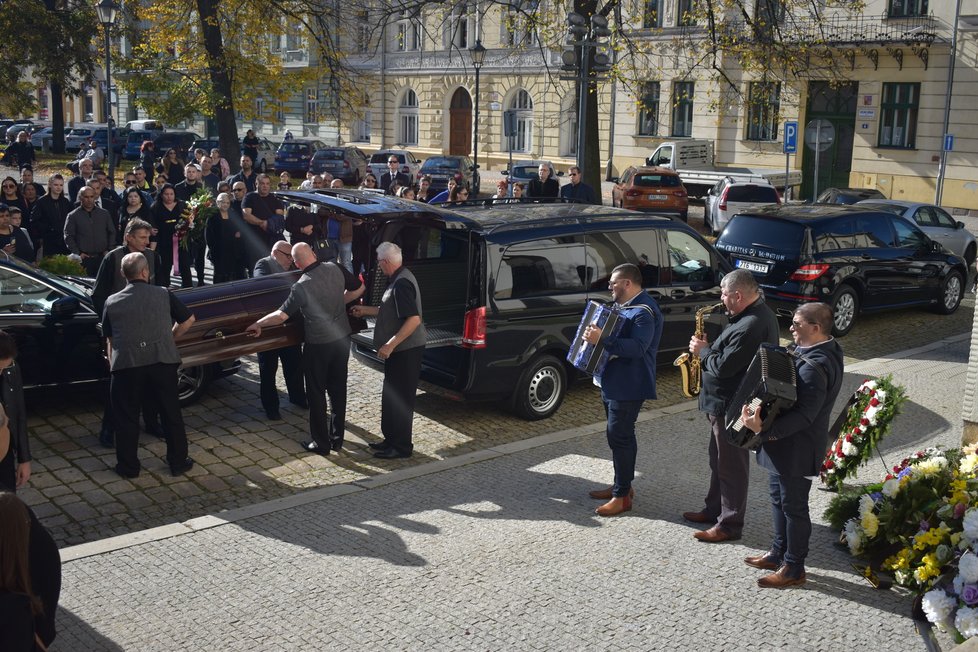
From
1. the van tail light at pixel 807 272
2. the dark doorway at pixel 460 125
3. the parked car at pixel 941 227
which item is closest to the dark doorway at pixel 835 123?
the parked car at pixel 941 227

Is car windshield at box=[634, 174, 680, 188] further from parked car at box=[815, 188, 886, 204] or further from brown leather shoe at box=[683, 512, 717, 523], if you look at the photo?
brown leather shoe at box=[683, 512, 717, 523]

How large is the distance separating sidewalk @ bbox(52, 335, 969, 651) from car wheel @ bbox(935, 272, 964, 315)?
8217 mm

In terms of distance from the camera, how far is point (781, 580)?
612 centimetres

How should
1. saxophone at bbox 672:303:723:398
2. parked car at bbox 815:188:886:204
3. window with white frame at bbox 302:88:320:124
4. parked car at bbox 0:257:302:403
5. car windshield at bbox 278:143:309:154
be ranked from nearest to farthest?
saxophone at bbox 672:303:723:398, parked car at bbox 0:257:302:403, parked car at bbox 815:188:886:204, car windshield at bbox 278:143:309:154, window with white frame at bbox 302:88:320:124

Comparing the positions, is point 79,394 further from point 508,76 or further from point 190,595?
point 508,76

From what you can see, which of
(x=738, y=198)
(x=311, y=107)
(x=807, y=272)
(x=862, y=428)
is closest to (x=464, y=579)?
(x=862, y=428)

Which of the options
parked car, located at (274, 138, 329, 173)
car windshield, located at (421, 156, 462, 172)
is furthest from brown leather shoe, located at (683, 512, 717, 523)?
parked car, located at (274, 138, 329, 173)

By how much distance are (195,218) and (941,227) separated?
14005 mm

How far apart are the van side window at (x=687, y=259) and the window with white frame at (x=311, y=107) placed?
152 feet

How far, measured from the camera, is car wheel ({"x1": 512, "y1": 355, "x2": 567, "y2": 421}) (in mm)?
9641

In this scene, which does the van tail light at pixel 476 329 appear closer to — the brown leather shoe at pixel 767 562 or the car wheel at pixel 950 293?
the brown leather shoe at pixel 767 562

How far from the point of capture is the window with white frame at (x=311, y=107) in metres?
55.9

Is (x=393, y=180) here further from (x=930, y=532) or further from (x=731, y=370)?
(x=930, y=532)

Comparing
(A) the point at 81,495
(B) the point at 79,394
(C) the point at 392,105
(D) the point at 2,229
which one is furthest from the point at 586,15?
(C) the point at 392,105
